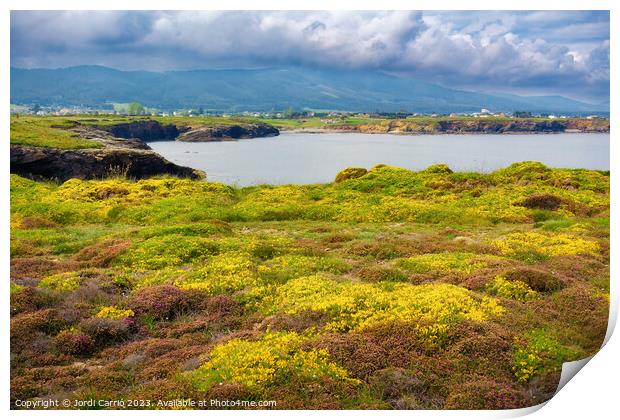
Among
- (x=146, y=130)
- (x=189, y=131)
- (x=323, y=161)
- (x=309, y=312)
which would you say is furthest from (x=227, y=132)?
(x=309, y=312)

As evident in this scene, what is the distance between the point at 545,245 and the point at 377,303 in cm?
1178

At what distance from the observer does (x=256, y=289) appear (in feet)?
55.0

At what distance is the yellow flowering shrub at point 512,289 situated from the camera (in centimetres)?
1617

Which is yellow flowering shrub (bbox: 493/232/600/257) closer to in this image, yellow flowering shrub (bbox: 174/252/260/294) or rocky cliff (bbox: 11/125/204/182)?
yellow flowering shrub (bbox: 174/252/260/294)

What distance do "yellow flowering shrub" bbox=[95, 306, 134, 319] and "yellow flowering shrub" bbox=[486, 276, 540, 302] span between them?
37.5 ft

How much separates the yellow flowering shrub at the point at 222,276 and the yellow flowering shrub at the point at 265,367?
4553 mm

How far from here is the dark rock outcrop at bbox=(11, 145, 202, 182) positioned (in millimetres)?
44562

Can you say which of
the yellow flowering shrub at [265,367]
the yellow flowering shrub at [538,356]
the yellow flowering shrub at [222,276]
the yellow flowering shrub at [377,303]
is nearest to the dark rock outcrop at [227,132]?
the yellow flowering shrub at [222,276]

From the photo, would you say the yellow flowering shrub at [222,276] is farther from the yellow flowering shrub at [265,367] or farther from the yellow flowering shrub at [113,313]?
the yellow flowering shrub at [265,367]

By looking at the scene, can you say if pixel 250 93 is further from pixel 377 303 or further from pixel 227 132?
pixel 377 303

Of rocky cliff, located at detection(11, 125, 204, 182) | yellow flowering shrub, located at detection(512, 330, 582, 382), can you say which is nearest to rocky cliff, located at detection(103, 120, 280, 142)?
rocky cliff, located at detection(11, 125, 204, 182)
